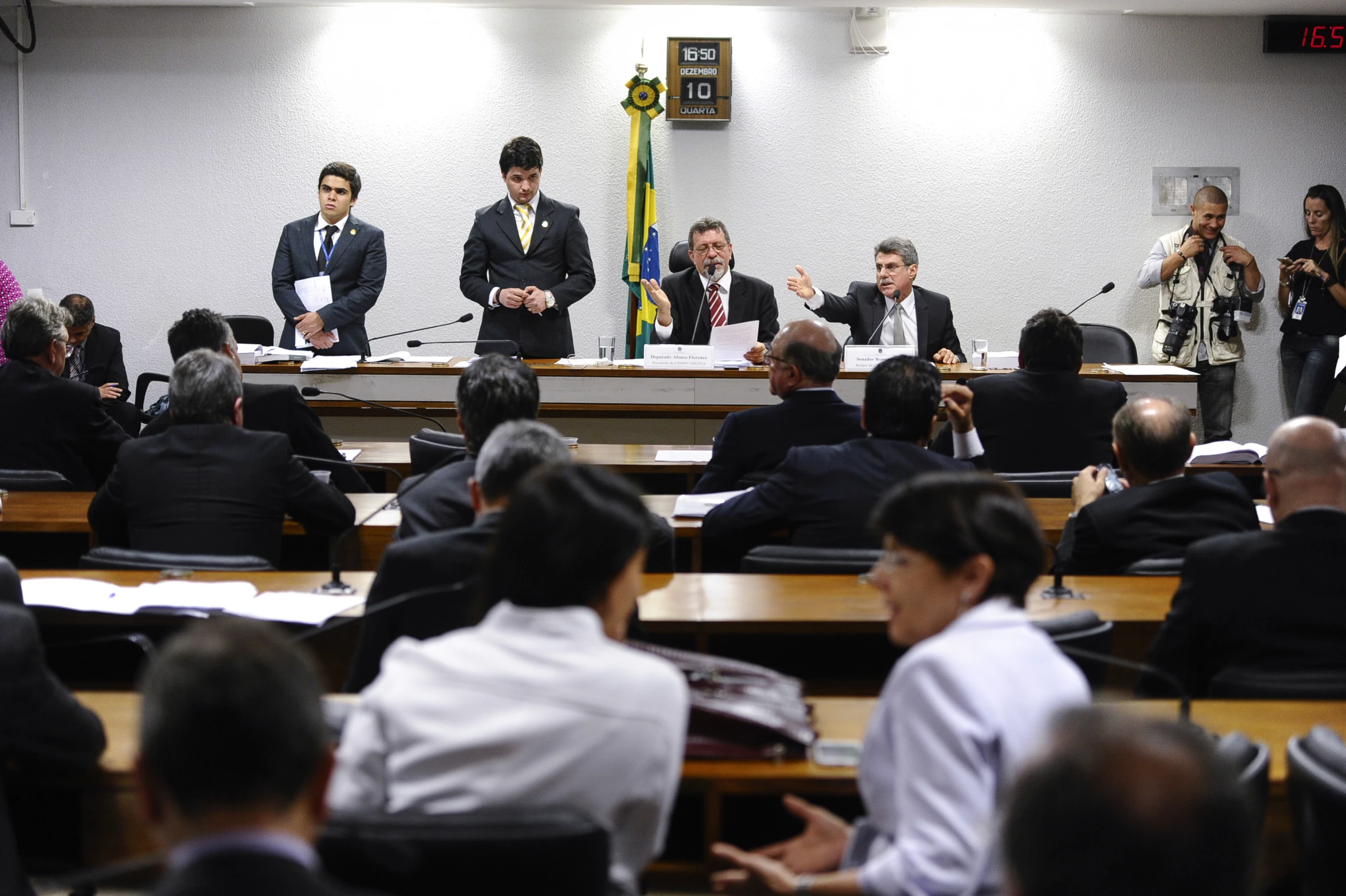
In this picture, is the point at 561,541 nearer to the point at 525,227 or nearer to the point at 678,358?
the point at 678,358

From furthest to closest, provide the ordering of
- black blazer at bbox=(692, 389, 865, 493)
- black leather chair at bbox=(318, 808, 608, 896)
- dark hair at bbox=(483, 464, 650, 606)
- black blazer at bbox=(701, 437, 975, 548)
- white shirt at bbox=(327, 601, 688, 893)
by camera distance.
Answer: black blazer at bbox=(692, 389, 865, 493) < black blazer at bbox=(701, 437, 975, 548) < dark hair at bbox=(483, 464, 650, 606) < white shirt at bbox=(327, 601, 688, 893) < black leather chair at bbox=(318, 808, 608, 896)

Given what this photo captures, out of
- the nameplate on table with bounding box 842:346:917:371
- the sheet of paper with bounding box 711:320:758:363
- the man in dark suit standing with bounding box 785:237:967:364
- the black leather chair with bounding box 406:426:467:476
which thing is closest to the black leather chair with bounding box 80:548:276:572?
the black leather chair with bounding box 406:426:467:476

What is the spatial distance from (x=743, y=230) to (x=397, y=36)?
2411 mm

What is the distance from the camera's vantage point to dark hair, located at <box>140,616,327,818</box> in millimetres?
1087

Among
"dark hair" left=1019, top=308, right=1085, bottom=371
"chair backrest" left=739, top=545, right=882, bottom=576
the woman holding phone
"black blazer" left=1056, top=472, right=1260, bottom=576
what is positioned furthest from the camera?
the woman holding phone

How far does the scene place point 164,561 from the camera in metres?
3.04

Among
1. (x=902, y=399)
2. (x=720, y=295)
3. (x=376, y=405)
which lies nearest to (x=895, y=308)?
(x=720, y=295)

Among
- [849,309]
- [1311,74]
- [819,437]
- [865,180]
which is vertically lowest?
[819,437]

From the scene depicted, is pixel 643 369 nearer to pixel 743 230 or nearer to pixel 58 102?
pixel 743 230

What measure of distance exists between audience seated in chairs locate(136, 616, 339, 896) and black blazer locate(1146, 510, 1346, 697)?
1.71 m

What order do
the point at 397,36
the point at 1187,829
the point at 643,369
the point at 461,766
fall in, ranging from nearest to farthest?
the point at 1187,829 → the point at 461,766 → the point at 643,369 → the point at 397,36

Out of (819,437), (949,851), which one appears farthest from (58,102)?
(949,851)

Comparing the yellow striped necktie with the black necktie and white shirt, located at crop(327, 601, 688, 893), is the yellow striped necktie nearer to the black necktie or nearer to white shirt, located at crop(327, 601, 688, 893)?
the black necktie

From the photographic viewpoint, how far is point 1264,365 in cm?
845
